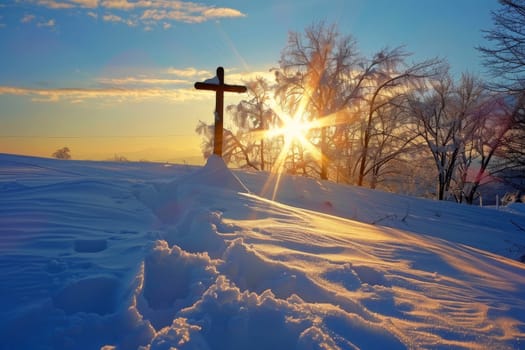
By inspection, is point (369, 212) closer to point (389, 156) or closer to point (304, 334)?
point (304, 334)

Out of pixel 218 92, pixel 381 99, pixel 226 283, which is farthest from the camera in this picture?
pixel 381 99

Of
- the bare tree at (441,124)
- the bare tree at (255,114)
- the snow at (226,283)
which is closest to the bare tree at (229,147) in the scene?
the bare tree at (255,114)

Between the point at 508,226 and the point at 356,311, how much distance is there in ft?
33.4

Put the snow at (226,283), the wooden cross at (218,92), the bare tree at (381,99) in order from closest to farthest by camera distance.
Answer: the snow at (226,283) < the wooden cross at (218,92) < the bare tree at (381,99)

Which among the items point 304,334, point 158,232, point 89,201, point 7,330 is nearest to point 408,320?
point 304,334

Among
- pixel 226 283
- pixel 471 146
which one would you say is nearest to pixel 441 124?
pixel 471 146

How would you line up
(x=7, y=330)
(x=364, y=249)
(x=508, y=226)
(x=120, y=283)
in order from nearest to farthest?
(x=7, y=330), (x=120, y=283), (x=364, y=249), (x=508, y=226)

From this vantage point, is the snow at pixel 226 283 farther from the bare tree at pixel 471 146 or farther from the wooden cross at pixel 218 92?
the bare tree at pixel 471 146

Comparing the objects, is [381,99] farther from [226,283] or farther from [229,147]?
[226,283]

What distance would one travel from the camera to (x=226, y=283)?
7.25 ft

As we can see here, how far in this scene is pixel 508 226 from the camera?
995cm

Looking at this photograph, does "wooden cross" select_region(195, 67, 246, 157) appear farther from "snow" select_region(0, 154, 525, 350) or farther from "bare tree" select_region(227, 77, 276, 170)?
"bare tree" select_region(227, 77, 276, 170)

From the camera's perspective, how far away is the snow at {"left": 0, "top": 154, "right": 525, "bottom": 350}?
1786 mm

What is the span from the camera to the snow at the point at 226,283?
179cm
